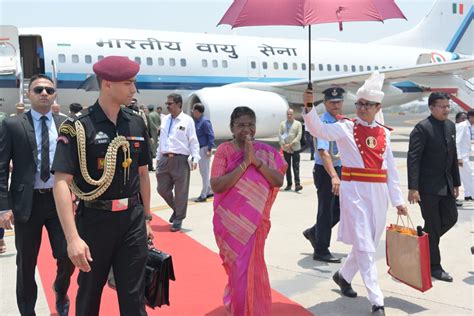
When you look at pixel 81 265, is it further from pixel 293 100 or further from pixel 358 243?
pixel 293 100

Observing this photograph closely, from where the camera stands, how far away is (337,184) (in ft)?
16.8

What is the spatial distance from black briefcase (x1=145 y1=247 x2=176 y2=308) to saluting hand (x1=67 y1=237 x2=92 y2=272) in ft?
1.82

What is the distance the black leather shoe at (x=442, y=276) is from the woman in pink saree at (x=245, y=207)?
207cm

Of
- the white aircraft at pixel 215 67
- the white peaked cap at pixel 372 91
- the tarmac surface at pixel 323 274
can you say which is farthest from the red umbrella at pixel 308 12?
the white aircraft at pixel 215 67

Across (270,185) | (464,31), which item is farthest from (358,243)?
(464,31)

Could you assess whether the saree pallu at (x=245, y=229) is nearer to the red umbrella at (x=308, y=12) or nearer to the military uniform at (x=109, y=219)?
the military uniform at (x=109, y=219)

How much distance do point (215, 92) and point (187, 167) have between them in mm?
8386

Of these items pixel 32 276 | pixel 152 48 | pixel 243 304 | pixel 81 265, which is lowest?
pixel 243 304

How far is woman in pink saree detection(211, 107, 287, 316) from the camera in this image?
146 inches

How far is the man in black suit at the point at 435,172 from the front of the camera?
5023 millimetres

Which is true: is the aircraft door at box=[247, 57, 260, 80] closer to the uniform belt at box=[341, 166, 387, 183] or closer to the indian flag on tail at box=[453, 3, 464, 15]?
the uniform belt at box=[341, 166, 387, 183]

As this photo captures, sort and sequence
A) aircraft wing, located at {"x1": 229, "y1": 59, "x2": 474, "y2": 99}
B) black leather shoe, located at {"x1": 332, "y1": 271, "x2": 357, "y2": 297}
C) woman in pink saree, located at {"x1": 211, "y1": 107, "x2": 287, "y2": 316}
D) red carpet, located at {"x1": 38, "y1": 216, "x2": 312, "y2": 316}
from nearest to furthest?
woman in pink saree, located at {"x1": 211, "y1": 107, "x2": 287, "y2": 316} → red carpet, located at {"x1": 38, "y1": 216, "x2": 312, "y2": 316} → black leather shoe, located at {"x1": 332, "y1": 271, "x2": 357, "y2": 297} → aircraft wing, located at {"x1": 229, "y1": 59, "x2": 474, "y2": 99}

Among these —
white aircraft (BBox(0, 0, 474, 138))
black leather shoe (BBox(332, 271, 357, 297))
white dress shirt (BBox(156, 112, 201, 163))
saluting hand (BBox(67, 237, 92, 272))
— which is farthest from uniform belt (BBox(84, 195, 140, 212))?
white aircraft (BBox(0, 0, 474, 138))

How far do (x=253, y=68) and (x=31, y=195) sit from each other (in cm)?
1546
